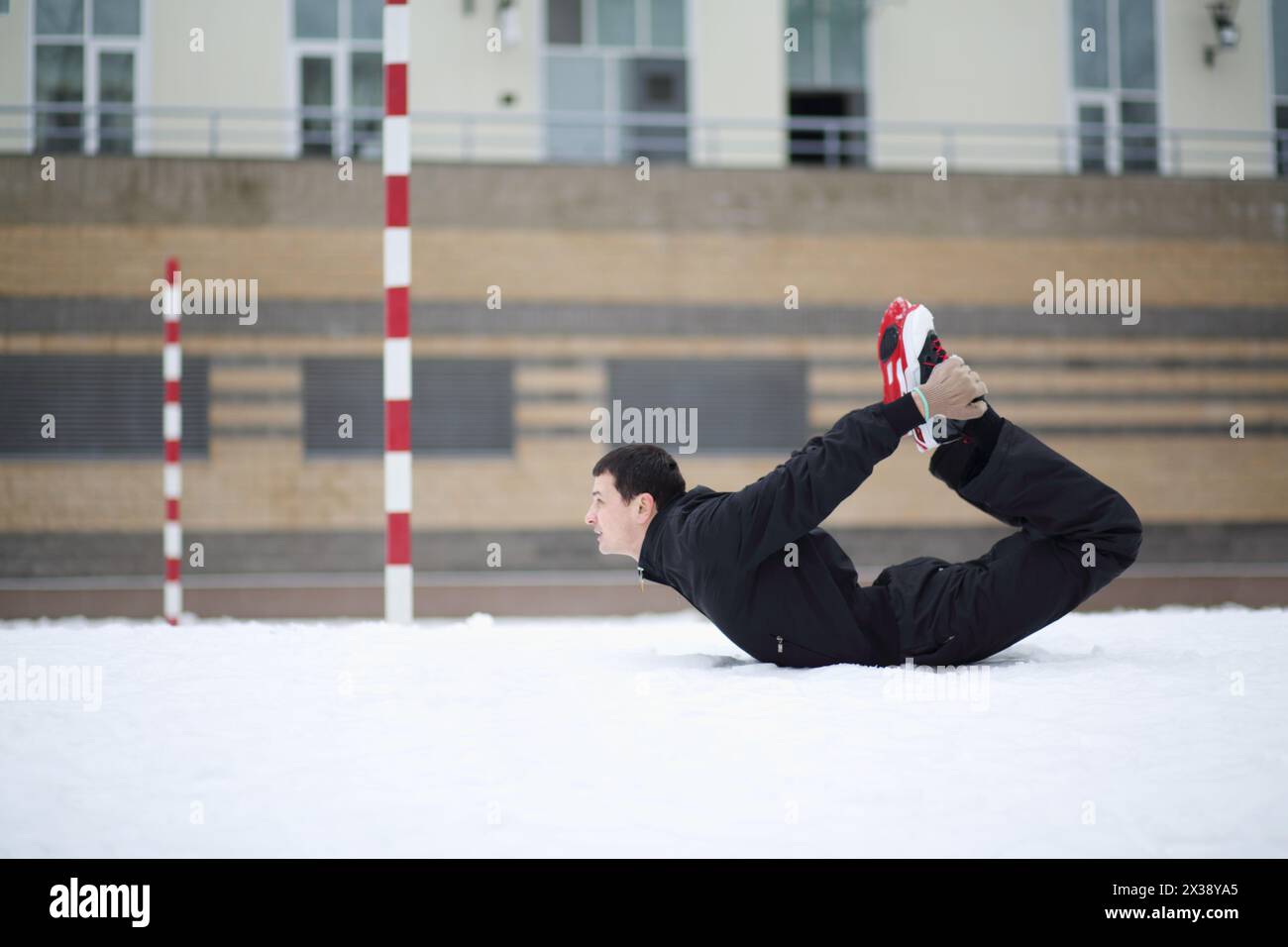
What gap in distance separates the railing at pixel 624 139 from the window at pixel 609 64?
0.30 ft

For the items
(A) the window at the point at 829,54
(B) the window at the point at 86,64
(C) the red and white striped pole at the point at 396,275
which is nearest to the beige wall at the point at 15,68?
(B) the window at the point at 86,64

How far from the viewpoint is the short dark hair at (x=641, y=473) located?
370 cm

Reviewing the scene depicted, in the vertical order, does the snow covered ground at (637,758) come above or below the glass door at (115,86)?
below

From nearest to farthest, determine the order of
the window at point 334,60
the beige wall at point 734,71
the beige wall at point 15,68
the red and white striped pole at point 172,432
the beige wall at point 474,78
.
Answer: the red and white striped pole at point 172,432, the beige wall at point 15,68, the window at point 334,60, the beige wall at point 474,78, the beige wall at point 734,71

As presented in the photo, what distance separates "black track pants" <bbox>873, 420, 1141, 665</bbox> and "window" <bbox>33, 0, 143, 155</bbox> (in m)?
16.7

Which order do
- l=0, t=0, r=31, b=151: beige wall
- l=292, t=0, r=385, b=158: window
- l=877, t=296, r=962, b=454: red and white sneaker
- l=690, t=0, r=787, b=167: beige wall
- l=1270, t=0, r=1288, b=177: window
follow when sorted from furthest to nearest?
l=1270, t=0, r=1288, b=177: window < l=690, t=0, r=787, b=167: beige wall < l=292, t=0, r=385, b=158: window < l=0, t=0, r=31, b=151: beige wall < l=877, t=296, r=962, b=454: red and white sneaker

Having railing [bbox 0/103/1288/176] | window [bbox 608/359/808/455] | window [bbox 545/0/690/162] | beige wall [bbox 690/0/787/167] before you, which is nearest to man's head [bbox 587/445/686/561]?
window [bbox 608/359/808/455]

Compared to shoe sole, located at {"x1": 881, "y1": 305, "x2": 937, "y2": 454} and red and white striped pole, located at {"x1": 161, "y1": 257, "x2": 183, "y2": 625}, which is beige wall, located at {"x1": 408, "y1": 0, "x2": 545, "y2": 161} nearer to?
red and white striped pole, located at {"x1": 161, "y1": 257, "x2": 183, "y2": 625}

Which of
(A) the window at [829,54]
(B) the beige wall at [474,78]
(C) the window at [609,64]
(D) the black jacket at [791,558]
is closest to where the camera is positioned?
(D) the black jacket at [791,558]

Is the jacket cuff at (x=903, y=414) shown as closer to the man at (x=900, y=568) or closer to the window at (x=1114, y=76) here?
the man at (x=900, y=568)

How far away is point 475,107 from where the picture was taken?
1802cm

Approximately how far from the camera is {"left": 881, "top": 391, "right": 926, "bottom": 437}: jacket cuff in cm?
331

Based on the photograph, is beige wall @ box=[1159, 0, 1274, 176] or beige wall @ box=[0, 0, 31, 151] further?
beige wall @ box=[1159, 0, 1274, 176]

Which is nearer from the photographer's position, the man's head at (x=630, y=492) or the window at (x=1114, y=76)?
the man's head at (x=630, y=492)
